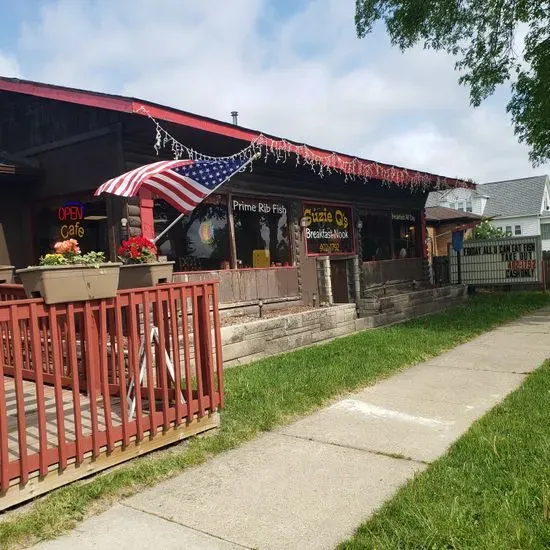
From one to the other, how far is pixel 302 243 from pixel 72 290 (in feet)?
26.7

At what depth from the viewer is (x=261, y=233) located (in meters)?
10.7

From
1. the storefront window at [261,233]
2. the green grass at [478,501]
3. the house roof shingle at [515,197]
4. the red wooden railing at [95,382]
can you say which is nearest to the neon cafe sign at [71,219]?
the storefront window at [261,233]

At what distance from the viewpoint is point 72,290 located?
3588 mm

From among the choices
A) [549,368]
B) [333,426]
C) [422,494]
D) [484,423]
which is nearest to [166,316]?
[333,426]

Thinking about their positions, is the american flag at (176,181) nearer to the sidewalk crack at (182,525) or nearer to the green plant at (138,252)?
the green plant at (138,252)

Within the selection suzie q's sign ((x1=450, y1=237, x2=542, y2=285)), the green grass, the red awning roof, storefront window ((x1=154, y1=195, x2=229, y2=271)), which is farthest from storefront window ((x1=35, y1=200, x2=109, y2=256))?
suzie q's sign ((x1=450, y1=237, x2=542, y2=285))

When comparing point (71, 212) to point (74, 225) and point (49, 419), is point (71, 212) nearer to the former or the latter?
point (74, 225)

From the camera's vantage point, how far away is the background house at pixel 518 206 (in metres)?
41.0

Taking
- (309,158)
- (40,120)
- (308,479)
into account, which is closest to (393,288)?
(309,158)

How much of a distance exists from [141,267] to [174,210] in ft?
11.6

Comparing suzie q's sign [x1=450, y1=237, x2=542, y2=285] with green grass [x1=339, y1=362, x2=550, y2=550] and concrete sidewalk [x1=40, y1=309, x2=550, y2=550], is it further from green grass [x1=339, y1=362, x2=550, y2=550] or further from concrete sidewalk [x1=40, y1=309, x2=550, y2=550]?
green grass [x1=339, y1=362, x2=550, y2=550]

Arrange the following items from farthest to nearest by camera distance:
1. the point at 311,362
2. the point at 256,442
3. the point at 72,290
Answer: the point at 311,362
the point at 256,442
the point at 72,290

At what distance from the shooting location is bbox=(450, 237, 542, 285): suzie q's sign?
16125mm

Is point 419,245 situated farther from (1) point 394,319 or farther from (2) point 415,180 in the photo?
(1) point 394,319
